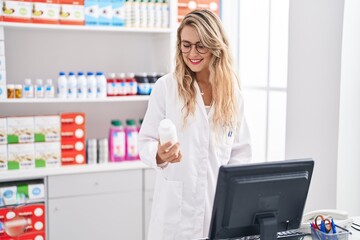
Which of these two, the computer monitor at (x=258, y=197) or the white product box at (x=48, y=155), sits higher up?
the computer monitor at (x=258, y=197)

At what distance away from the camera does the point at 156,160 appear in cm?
183

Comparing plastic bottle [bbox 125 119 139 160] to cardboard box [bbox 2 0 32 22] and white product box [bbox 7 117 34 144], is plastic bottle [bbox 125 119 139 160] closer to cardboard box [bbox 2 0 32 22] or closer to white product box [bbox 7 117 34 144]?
white product box [bbox 7 117 34 144]

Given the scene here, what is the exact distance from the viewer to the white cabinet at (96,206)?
10.2 feet

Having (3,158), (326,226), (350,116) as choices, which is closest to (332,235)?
(326,226)

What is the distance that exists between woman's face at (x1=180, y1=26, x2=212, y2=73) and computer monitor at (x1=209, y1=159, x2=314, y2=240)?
779 mm

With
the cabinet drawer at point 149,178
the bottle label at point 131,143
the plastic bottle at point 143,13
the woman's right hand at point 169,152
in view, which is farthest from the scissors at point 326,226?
the plastic bottle at point 143,13

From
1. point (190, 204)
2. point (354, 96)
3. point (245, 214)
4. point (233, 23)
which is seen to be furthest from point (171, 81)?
point (233, 23)

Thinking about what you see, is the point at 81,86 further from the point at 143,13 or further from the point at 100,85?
the point at 143,13

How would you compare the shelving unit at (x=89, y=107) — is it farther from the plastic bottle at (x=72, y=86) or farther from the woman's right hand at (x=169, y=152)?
the woman's right hand at (x=169, y=152)

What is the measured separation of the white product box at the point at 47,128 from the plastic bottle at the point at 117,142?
16.0 inches

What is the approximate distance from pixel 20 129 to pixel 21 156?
0.19 meters

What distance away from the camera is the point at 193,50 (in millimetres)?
1949

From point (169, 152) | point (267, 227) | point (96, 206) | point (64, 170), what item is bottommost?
point (96, 206)

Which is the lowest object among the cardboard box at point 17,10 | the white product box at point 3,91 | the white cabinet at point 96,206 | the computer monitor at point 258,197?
the white cabinet at point 96,206
